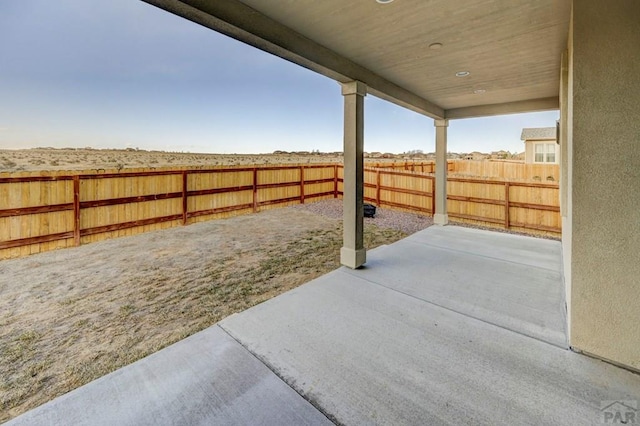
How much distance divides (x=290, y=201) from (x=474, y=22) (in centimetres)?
898

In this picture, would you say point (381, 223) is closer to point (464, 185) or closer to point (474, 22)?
point (464, 185)

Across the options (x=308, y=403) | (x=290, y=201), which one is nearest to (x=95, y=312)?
(x=308, y=403)

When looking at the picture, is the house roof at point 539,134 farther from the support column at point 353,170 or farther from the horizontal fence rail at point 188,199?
the support column at point 353,170

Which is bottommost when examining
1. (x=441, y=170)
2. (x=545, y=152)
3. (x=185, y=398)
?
(x=185, y=398)

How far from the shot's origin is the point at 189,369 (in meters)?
2.12

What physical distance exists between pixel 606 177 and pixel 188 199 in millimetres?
8625

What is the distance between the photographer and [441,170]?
7387mm

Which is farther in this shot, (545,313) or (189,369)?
(545,313)

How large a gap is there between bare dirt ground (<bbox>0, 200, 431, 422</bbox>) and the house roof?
13410mm

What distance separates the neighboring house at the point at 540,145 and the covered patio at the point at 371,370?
16.1 metres

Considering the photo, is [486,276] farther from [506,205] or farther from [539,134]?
[539,134]

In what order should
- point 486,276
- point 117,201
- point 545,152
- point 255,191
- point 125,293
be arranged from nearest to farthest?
1. point 125,293
2. point 486,276
3. point 117,201
4. point 255,191
5. point 545,152

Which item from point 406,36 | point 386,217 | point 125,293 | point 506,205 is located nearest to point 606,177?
point 406,36

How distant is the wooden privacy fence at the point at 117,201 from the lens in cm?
560
